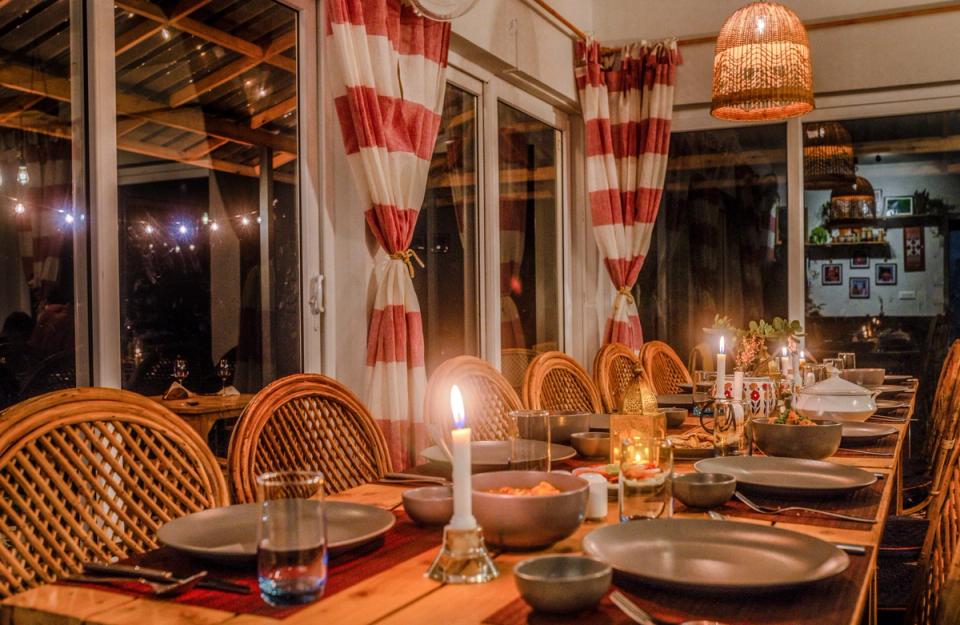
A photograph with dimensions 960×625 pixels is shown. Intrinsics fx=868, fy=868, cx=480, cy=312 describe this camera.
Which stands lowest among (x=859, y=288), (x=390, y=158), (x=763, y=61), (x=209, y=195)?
(x=859, y=288)

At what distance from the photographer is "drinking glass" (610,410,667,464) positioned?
131 centimetres

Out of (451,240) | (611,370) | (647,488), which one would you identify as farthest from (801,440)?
(451,240)

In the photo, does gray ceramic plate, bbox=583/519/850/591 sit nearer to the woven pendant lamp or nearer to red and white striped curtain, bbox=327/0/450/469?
red and white striped curtain, bbox=327/0/450/469

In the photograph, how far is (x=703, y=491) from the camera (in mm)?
1254

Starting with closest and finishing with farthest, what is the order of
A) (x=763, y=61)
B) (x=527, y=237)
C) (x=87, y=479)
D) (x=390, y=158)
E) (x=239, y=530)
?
(x=239, y=530) → (x=87, y=479) → (x=390, y=158) → (x=763, y=61) → (x=527, y=237)

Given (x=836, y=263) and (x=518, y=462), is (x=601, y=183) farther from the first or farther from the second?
(x=518, y=462)

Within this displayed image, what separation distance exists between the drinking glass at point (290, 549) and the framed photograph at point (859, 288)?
4328 millimetres

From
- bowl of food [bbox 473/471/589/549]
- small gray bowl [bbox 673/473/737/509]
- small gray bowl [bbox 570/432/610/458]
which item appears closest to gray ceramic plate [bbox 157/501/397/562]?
bowl of food [bbox 473/471/589/549]

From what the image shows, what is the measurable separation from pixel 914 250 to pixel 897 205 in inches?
9.9

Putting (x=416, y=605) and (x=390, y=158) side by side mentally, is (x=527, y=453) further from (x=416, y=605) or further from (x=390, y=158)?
(x=390, y=158)

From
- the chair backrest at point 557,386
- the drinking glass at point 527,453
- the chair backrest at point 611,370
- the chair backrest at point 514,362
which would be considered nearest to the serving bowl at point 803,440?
the drinking glass at point 527,453

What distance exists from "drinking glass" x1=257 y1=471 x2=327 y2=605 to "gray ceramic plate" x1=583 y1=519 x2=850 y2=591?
30 centimetres

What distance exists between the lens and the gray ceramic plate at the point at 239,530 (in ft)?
3.20

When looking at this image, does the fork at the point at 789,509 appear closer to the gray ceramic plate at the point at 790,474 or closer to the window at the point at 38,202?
the gray ceramic plate at the point at 790,474
